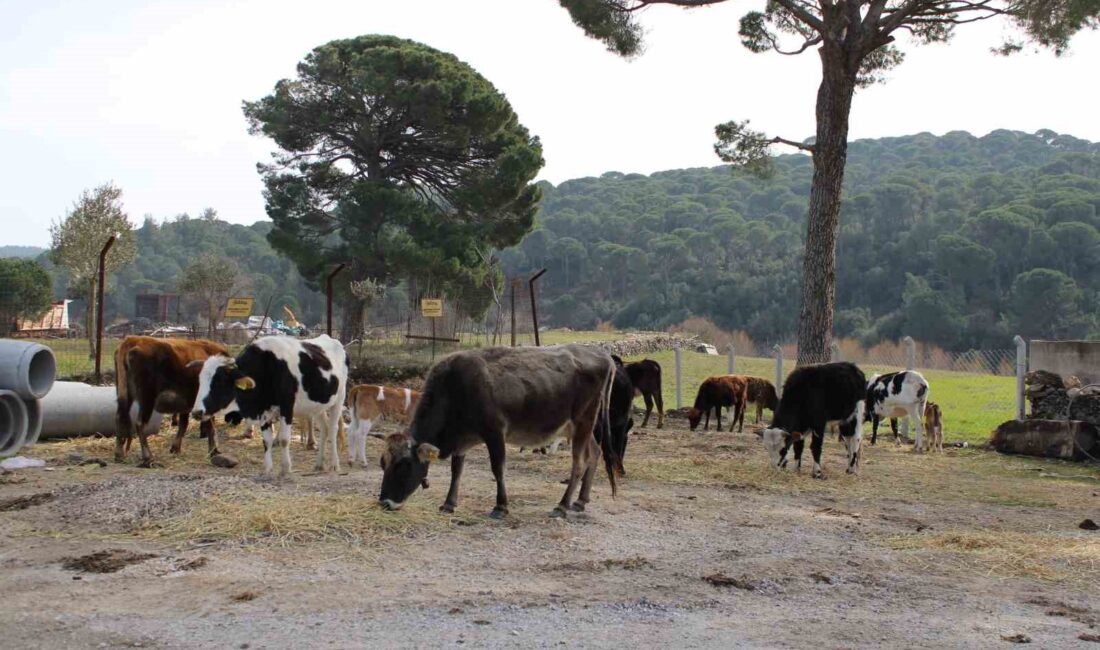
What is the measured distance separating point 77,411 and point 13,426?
2029 mm

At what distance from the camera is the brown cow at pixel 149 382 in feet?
38.5

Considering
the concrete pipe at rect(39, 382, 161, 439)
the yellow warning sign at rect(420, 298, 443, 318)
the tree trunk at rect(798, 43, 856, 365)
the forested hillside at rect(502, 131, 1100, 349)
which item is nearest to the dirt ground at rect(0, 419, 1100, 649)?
the concrete pipe at rect(39, 382, 161, 439)

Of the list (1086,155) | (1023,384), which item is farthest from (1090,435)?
(1086,155)

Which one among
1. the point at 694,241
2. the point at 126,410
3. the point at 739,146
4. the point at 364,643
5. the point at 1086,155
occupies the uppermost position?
the point at 1086,155

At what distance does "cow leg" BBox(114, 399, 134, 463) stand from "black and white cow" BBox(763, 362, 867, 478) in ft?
27.5

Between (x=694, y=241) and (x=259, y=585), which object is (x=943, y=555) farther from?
(x=694, y=241)

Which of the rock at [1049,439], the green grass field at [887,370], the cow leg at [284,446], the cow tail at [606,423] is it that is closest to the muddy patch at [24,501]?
the cow leg at [284,446]

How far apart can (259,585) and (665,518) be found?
4170mm

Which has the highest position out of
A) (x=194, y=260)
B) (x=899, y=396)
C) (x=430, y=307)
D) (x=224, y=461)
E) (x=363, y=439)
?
(x=194, y=260)

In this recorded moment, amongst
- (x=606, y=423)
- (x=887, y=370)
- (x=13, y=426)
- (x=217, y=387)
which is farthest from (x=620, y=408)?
(x=887, y=370)

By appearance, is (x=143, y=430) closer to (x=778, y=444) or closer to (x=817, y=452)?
(x=778, y=444)

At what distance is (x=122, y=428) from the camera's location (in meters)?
11.8

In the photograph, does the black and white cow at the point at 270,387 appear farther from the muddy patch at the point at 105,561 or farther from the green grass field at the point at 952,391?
the green grass field at the point at 952,391

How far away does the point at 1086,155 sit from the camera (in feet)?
294
